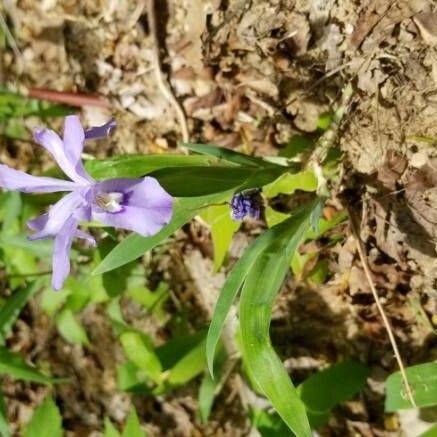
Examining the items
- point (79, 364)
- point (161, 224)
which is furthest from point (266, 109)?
point (79, 364)

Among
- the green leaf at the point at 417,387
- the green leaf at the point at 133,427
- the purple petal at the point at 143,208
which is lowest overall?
the green leaf at the point at 133,427

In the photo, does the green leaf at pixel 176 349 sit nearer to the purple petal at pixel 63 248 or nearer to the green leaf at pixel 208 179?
the green leaf at pixel 208 179

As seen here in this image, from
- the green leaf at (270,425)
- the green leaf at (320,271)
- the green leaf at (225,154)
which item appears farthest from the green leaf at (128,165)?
the green leaf at (270,425)

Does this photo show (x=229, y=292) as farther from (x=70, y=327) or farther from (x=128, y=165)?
(x=70, y=327)

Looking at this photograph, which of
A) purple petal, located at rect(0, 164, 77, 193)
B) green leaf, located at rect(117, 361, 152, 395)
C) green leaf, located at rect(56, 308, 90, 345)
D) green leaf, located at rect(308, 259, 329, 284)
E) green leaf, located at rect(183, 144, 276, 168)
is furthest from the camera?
green leaf, located at rect(56, 308, 90, 345)

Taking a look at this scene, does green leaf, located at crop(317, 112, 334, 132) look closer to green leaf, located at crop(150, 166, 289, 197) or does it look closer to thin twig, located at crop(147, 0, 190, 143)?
green leaf, located at crop(150, 166, 289, 197)

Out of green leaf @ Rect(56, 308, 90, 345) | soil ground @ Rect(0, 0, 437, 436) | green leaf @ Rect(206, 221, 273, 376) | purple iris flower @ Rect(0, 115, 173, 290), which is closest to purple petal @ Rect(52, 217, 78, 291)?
purple iris flower @ Rect(0, 115, 173, 290)

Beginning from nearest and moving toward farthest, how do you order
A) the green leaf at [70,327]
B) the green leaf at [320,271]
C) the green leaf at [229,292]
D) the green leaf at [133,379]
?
the green leaf at [229,292] < the green leaf at [320,271] < the green leaf at [133,379] < the green leaf at [70,327]

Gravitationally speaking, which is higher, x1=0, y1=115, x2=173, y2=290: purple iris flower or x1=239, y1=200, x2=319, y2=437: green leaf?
x1=0, y1=115, x2=173, y2=290: purple iris flower
